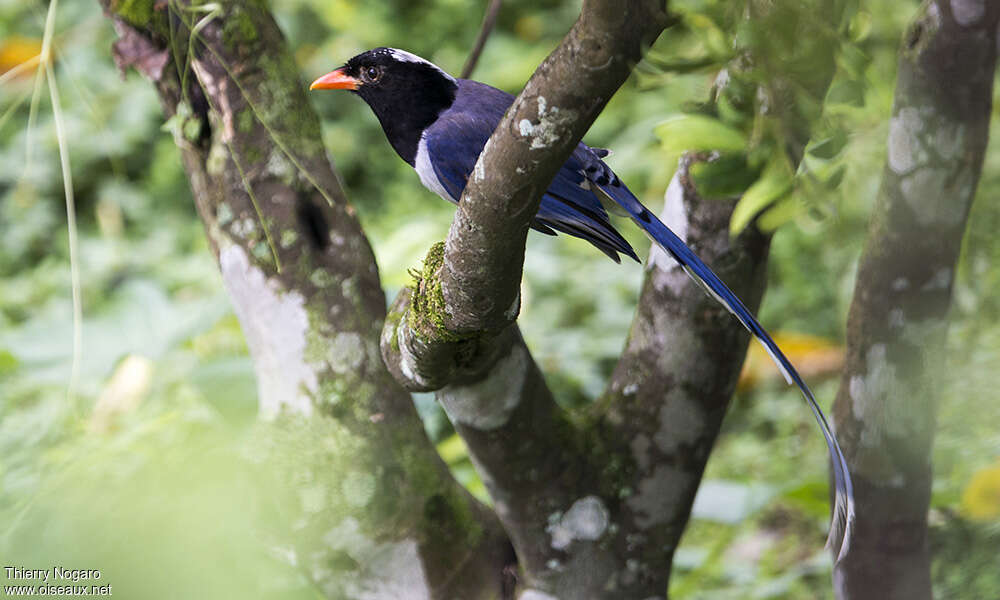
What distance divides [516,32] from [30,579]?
4050 millimetres

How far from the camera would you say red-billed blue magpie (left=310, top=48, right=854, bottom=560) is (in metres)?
1.56

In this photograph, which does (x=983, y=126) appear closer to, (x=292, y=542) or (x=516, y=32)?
(x=292, y=542)

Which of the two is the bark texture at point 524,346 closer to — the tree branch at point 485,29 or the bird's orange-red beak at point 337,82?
the bird's orange-red beak at point 337,82

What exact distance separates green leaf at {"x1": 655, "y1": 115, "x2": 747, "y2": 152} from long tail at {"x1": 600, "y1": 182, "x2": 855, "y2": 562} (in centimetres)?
25

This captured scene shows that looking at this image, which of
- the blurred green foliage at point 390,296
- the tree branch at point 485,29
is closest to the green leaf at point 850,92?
the blurred green foliage at point 390,296

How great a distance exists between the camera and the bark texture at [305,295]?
1.75 metres

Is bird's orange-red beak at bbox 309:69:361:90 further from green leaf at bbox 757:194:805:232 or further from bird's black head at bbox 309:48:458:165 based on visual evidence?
green leaf at bbox 757:194:805:232

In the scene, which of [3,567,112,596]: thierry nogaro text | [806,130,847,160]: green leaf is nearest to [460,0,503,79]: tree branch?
[806,130,847,160]: green leaf

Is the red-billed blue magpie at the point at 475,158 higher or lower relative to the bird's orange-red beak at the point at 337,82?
higher

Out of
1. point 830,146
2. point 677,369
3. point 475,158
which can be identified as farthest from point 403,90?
point 830,146

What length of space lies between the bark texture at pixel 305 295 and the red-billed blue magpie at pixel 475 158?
15cm

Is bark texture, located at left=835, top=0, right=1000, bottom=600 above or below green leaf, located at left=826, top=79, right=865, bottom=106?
above

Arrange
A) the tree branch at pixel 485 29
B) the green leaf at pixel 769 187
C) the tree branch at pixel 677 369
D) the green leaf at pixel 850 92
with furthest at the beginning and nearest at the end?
the tree branch at pixel 485 29
the tree branch at pixel 677 369
the green leaf at pixel 769 187
the green leaf at pixel 850 92

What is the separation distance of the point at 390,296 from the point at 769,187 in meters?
1.17
